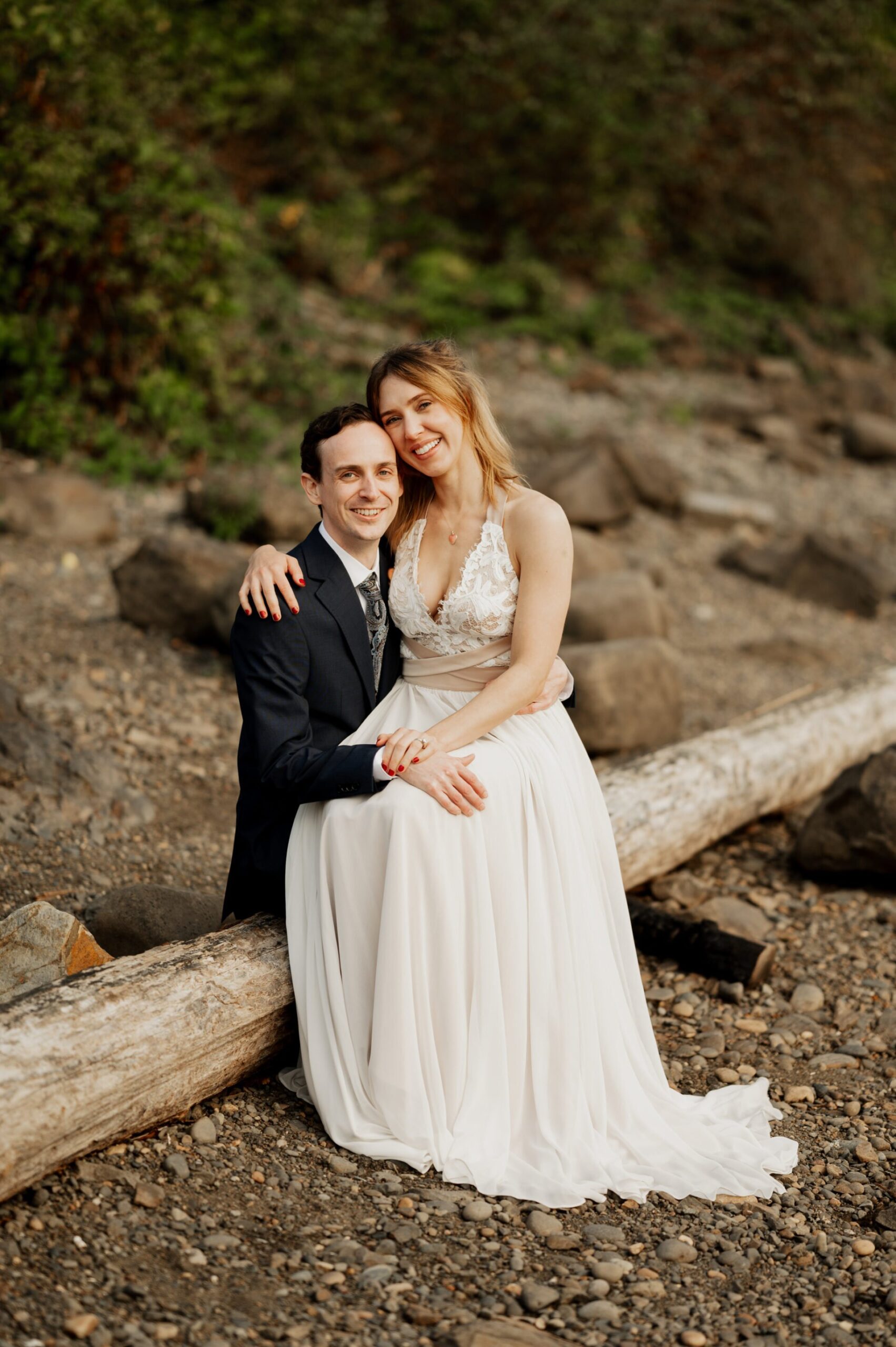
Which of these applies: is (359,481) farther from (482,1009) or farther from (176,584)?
(176,584)

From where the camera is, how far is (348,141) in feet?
42.1

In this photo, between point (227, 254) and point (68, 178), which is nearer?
point (68, 178)

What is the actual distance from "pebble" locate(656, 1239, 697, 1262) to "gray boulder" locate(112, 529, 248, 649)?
4325 mm

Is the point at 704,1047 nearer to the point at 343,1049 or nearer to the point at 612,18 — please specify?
the point at 343,1049

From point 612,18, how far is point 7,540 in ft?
32.1

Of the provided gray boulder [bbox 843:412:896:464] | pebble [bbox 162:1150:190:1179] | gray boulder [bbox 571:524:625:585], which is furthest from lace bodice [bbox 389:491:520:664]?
gray boulder [bbox 843:412:896:464]

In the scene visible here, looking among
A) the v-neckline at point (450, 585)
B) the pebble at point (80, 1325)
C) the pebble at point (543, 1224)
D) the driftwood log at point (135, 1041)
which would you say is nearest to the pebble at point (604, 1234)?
the pebble at point (543, 1224)

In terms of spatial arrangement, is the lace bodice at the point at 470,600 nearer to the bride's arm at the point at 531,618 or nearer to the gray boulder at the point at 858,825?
the bride's arm at the point at 531,618

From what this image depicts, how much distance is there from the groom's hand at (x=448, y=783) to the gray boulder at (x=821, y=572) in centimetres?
654

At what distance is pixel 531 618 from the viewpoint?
11.6ft

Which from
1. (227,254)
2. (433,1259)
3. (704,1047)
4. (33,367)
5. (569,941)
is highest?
(227,254)

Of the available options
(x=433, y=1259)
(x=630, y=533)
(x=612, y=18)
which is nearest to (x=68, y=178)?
(x=630, y=533)

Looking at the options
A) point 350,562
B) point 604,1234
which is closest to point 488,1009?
point 604,1234

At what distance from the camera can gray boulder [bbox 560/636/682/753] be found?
6.07 m
